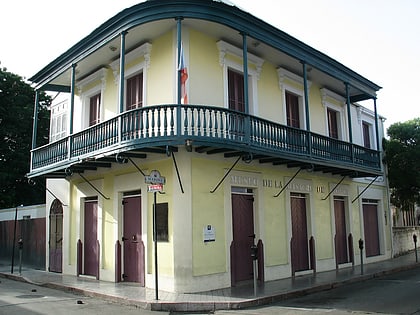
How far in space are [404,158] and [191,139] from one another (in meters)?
14.4

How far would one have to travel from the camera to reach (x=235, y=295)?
10.5 m

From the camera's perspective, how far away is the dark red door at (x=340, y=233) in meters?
16.6

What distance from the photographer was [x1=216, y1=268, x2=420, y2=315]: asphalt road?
9.00m

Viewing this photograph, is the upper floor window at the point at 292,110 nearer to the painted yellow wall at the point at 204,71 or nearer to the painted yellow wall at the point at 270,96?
the painted yellow wall at the point at 270,96

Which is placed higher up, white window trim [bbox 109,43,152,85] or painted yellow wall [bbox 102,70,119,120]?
white window trim [bbox 109,43,152,85]

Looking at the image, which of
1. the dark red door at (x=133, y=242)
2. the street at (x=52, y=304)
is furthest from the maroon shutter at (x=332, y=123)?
the street at (x=52, y=304)

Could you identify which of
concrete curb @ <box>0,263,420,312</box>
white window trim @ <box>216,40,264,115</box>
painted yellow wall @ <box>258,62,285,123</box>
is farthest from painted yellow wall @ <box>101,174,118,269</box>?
painted yellow wall @ <box>258,62,285,123</box>

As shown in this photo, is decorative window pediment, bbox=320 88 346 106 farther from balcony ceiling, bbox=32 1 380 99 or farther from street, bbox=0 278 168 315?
street, bbox=0 278 168 315

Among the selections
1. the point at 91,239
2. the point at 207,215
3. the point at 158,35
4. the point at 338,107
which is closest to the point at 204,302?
the point at 207,215

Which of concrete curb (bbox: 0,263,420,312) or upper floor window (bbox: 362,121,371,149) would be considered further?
upper floor window (bbox: 362,121,371,149)

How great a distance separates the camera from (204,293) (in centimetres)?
1079

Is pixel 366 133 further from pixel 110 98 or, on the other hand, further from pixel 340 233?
pixel 110 98

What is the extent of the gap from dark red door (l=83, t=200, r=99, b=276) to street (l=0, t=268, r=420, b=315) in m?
1.80

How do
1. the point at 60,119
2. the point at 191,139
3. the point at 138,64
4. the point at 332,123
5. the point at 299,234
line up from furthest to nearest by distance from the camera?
the point at 332,123 → the point at 60,119 → the point at 299,234 → the point at 138,64 → the point at 191,139
